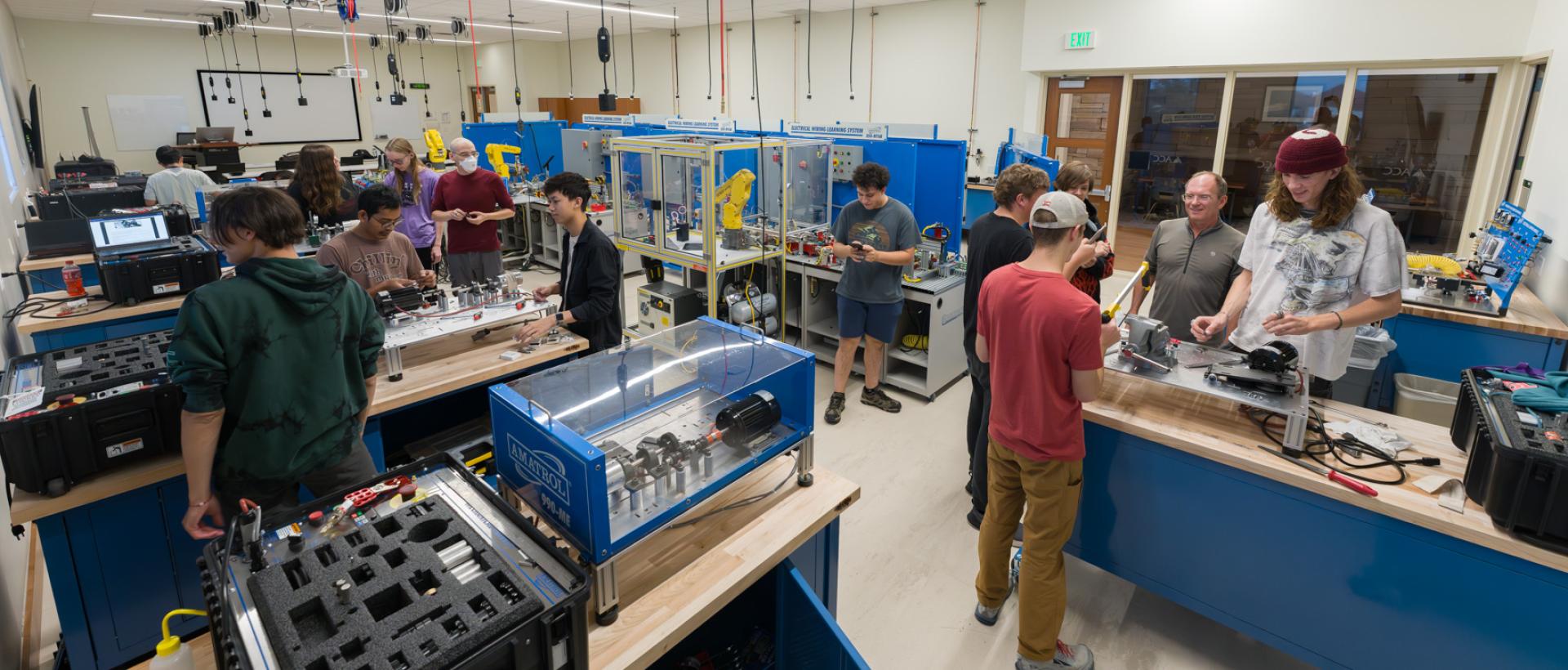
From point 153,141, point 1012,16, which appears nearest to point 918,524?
point 1012,16

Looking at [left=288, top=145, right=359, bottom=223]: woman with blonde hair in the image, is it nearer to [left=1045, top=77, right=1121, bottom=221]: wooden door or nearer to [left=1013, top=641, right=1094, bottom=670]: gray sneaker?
[left=1013, top=641, right=1094, bottom=670]: gray sneaker

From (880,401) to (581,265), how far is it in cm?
210

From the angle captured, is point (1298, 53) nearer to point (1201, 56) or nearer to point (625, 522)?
point (1201, 56)

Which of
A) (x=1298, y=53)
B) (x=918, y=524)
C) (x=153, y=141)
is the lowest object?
(x=918, y=524)

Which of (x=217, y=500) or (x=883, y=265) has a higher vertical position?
(x=883, y=265)

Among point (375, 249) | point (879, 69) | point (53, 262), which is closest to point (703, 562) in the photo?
point (375, 249)

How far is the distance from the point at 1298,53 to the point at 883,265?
4491 millimetres

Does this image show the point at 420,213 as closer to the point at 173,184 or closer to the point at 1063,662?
the point at 173,184

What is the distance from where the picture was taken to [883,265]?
393cm

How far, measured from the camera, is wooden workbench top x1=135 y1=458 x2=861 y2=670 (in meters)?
1.40

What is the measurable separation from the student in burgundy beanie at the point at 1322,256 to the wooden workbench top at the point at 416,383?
8.55 ft

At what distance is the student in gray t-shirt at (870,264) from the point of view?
12.6 feet

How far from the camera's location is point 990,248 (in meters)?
2.91

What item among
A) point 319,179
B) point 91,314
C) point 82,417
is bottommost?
point 91,314
